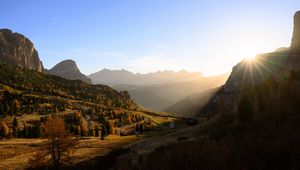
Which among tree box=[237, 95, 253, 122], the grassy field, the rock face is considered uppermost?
the rock face

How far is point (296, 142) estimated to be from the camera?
9055 mm

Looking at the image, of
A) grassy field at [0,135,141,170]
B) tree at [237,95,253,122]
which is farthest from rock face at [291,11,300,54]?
grassy field at [0,135,141,170]

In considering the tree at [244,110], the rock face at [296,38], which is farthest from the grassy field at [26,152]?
the rock face at [296,38]

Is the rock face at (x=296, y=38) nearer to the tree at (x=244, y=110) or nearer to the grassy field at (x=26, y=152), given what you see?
the tree at (x=244, y=110)

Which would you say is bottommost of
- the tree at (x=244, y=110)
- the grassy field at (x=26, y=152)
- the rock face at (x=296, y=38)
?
the grassy field at (x=26, y=152)

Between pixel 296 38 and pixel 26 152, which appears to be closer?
pixel 26 152

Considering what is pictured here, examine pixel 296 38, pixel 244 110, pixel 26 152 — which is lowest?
pixel 26 152

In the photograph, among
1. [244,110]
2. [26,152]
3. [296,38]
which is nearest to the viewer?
[244,110]

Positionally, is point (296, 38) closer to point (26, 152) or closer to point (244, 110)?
point (244, 110)

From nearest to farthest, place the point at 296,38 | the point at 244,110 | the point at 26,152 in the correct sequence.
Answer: the point at 244,110 < the point at 26,152 < the point at 296,38

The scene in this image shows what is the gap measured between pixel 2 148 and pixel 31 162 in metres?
50.5

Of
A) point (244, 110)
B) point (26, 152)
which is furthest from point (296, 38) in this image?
point (26, 152)

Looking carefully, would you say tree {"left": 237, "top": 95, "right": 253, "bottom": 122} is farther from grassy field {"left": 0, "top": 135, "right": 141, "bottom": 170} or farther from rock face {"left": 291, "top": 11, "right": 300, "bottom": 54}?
rock face {"left": 291, "top": 11, "right": 300, "bottom": 54}

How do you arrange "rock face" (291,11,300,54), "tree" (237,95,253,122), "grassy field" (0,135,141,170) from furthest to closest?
"rock face" (291,11,300,54)
"grassy field" (0,135,141,170)
"tree" (237,95,253,122)
